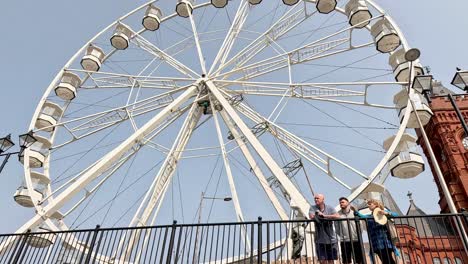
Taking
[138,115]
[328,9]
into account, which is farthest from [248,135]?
[328,9]

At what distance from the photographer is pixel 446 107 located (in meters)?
44.1

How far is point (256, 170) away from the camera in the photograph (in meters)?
14.6

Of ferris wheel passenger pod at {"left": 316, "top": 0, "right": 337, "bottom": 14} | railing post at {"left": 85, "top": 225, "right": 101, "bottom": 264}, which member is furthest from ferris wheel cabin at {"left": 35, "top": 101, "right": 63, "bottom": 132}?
ferris wheel passenger pod at {"left": 316, "top": 0, "right": 337, "bottom": 14}

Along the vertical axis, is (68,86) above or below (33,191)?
above

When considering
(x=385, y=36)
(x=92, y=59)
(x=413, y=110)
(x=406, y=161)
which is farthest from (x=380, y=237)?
(x=92, y=59)

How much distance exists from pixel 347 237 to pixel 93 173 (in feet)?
29.8

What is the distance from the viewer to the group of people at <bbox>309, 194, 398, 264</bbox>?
7.28 m

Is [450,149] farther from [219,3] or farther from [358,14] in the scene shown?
[219,3]

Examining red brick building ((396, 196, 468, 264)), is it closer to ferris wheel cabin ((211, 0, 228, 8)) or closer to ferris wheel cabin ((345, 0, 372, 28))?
ferris wheel cabin ((345, 0, 372, 28))

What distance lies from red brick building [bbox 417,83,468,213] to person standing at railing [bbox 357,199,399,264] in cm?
3291

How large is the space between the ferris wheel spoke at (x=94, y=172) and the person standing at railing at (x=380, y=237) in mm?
9484

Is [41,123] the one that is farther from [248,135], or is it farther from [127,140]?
[248,135]

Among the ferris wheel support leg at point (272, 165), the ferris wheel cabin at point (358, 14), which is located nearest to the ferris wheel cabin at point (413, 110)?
the ferris wheel cabin at point (358, 14)

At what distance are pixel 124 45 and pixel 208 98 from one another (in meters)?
6.13
